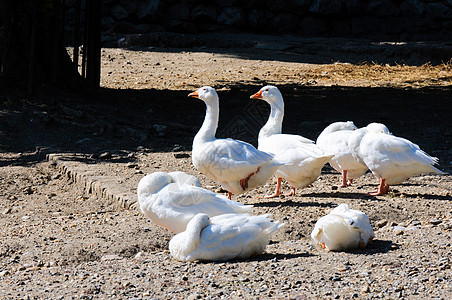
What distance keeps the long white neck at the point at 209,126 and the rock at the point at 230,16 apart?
16.4 metres

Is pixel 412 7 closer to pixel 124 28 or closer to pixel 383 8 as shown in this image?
pixel 383 8

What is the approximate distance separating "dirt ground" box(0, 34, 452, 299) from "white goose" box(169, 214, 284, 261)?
Answer: 0.11 metres

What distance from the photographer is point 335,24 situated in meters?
24.0

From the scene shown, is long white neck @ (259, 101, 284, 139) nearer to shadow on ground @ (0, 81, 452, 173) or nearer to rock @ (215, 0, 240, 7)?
shadow on ground @ (0, 81, 452, 173)

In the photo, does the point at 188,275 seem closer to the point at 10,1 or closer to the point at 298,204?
the point at 298,204

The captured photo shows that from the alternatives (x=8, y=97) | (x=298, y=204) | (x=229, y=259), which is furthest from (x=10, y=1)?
(x=229, y=259)

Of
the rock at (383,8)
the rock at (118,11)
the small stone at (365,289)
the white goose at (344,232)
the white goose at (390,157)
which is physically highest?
the rock at (383,8)

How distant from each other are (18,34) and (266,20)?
526 inches

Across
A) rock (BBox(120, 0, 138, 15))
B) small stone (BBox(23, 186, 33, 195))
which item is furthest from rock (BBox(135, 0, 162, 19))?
small stone (BBox(23, 186, 33, 195))

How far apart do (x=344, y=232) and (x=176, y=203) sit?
4.67 feet

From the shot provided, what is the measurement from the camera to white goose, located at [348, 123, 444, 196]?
6711mm

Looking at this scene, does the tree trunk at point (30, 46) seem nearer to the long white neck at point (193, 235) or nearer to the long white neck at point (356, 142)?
the long white neck at point (356, 142)

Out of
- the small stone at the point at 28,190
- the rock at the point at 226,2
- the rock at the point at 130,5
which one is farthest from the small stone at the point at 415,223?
the rock at the point at 130,5

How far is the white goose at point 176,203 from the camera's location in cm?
555
